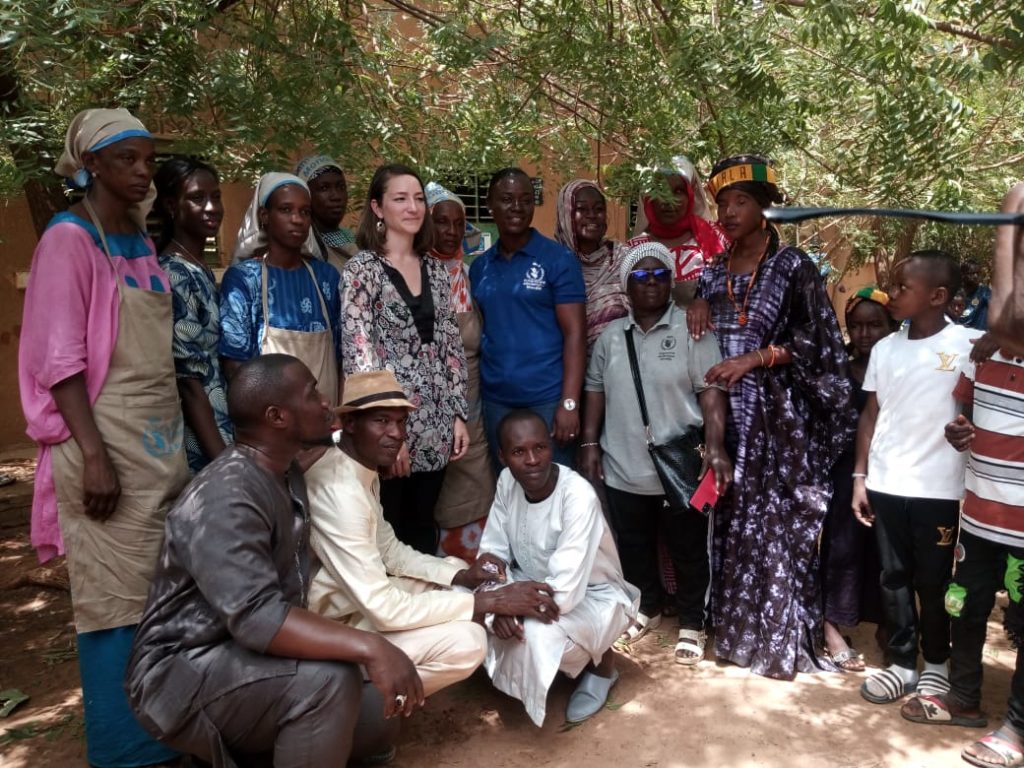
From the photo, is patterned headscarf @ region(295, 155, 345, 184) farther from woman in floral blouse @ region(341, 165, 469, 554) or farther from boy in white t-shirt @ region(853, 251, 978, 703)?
boy in white t-shirt @ region(853, 251, 978, 703)

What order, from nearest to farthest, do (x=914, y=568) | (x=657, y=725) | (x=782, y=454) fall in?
(x=657, y=725)
(x=914, y=568)
(x=782, y=454)

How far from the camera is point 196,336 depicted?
9.71ft

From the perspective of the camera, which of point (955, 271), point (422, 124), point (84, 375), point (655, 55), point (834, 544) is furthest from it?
point (422, 124)

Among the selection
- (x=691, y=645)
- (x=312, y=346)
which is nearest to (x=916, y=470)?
(x=691, y=645)

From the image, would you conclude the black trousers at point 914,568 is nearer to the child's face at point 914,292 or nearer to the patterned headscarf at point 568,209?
the child's face at point 914,292

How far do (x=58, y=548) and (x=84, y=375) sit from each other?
608 mm

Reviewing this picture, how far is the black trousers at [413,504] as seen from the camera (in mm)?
3416

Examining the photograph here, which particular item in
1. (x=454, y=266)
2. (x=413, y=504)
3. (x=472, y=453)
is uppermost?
(x=454, y=266)

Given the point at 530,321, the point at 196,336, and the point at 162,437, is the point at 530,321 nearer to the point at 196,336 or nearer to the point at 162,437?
the point at 196,336

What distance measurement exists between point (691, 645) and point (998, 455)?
1517 millimetres

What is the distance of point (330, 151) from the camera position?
358cm

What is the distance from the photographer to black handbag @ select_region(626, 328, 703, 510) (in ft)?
11.5

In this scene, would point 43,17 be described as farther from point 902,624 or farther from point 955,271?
point 902,624

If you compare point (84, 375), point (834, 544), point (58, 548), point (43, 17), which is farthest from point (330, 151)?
point (834, 544)
